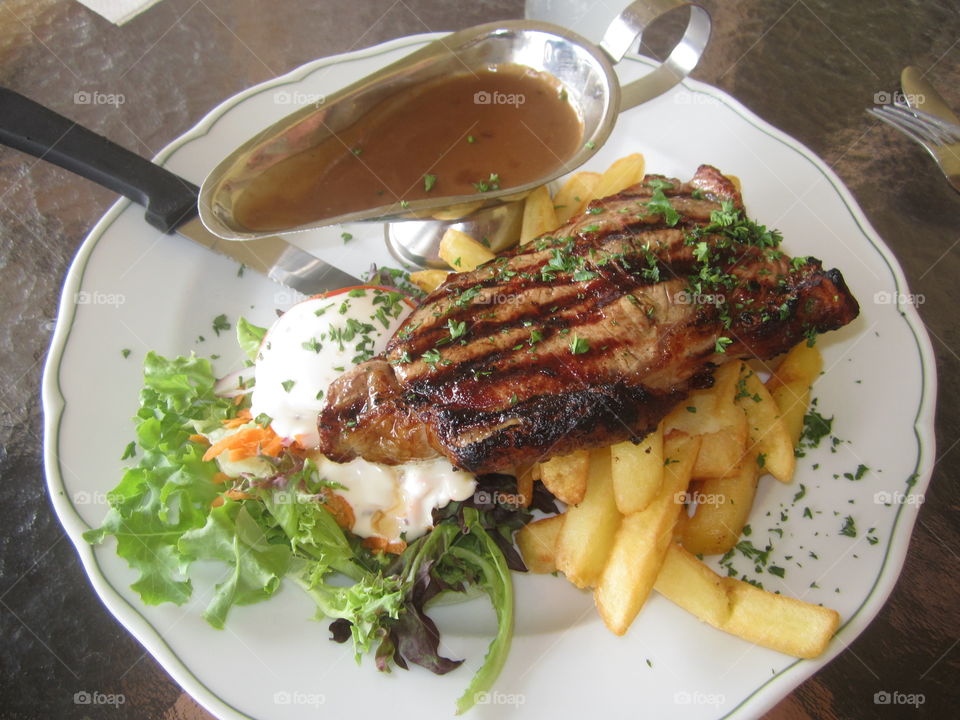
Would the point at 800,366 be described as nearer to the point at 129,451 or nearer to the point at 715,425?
the point at 715,425

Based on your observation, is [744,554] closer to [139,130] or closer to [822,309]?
[822,309]

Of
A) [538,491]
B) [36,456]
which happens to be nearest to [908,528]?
[538,491]

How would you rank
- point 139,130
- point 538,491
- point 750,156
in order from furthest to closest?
1. point 139,130
2. point 750,156
3. point 538,491

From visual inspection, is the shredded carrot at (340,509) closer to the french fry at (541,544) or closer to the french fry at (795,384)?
the french fry at (541,544)

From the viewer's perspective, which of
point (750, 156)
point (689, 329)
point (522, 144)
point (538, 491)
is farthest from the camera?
point (750, 156)

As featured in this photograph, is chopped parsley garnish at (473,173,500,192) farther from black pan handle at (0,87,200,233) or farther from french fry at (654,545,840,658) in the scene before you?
french fry at (654,545,840,658)
